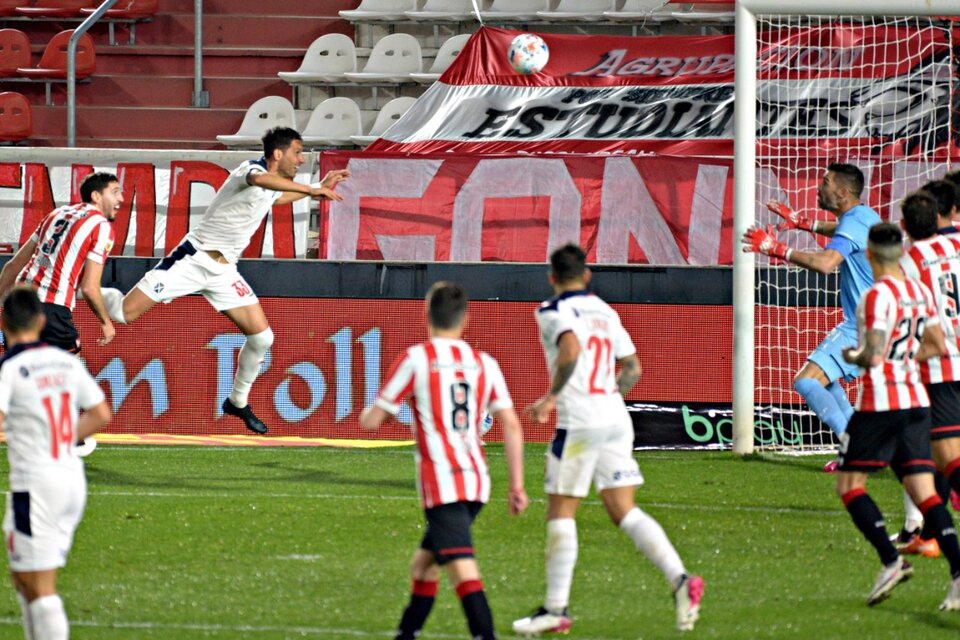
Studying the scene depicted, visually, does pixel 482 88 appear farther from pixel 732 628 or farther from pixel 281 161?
pixel 732 628

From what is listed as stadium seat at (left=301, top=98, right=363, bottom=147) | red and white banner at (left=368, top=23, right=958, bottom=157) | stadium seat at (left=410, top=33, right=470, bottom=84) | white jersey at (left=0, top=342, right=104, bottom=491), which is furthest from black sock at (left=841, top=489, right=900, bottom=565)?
stadium seat at (left=410, top=33, right=470, bottom=84)

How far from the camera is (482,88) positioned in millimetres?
18297

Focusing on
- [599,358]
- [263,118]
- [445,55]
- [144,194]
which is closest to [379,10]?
[445,55]

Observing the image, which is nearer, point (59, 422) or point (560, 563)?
point (59, 422)

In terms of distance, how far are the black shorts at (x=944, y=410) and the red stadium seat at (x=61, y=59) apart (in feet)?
48.8

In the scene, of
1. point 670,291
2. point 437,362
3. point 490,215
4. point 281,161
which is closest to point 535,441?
point 670,291

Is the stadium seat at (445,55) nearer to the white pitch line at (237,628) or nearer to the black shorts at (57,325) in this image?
the black shorts at (57,325)

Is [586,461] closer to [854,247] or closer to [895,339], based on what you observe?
[895,339]

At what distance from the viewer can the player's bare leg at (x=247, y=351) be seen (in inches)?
445

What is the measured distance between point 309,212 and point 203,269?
425 cm

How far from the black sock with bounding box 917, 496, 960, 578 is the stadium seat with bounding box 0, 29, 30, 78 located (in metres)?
16.1

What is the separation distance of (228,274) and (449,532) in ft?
19.9

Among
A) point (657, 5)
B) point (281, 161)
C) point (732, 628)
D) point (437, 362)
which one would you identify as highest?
point (657, 5)

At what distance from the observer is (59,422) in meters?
5.39
